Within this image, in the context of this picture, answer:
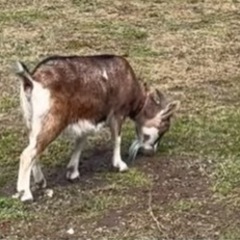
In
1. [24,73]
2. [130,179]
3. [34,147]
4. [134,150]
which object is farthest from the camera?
[134,150]

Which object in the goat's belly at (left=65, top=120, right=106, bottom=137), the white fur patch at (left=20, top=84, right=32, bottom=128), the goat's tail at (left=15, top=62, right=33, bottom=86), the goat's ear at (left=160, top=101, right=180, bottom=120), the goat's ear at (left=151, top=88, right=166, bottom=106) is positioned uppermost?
the goat's tail at (left=15, top=62, right=33, bottom=86)

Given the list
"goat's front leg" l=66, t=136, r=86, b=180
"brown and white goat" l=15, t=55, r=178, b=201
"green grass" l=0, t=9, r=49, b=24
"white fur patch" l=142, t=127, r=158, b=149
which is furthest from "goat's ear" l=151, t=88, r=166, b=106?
"green grass" l=0, t=9, r=49, b=24

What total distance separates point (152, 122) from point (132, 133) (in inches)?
21.6

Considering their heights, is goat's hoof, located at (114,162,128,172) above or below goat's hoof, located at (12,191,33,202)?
below

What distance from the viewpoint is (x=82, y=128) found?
27.8 feet

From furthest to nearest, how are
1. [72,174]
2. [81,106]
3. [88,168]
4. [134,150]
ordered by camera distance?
[134,150], [88,168], [72,174], [81,106]

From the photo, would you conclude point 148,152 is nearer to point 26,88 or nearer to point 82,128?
point 82,128

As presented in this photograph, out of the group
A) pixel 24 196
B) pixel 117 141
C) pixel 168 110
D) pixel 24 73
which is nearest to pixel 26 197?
pixel 24 196

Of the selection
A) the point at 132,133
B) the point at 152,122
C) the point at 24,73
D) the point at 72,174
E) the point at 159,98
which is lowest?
the point at 132,133

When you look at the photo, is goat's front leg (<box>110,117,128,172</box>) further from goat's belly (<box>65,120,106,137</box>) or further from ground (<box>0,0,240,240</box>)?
goat's belly (<box>65,120,106,137</box>)

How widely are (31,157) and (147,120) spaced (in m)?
1.57

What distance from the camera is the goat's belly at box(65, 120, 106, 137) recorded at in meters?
8.41

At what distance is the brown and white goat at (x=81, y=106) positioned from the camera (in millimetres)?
8125

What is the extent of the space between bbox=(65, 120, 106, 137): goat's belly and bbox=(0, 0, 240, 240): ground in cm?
41
